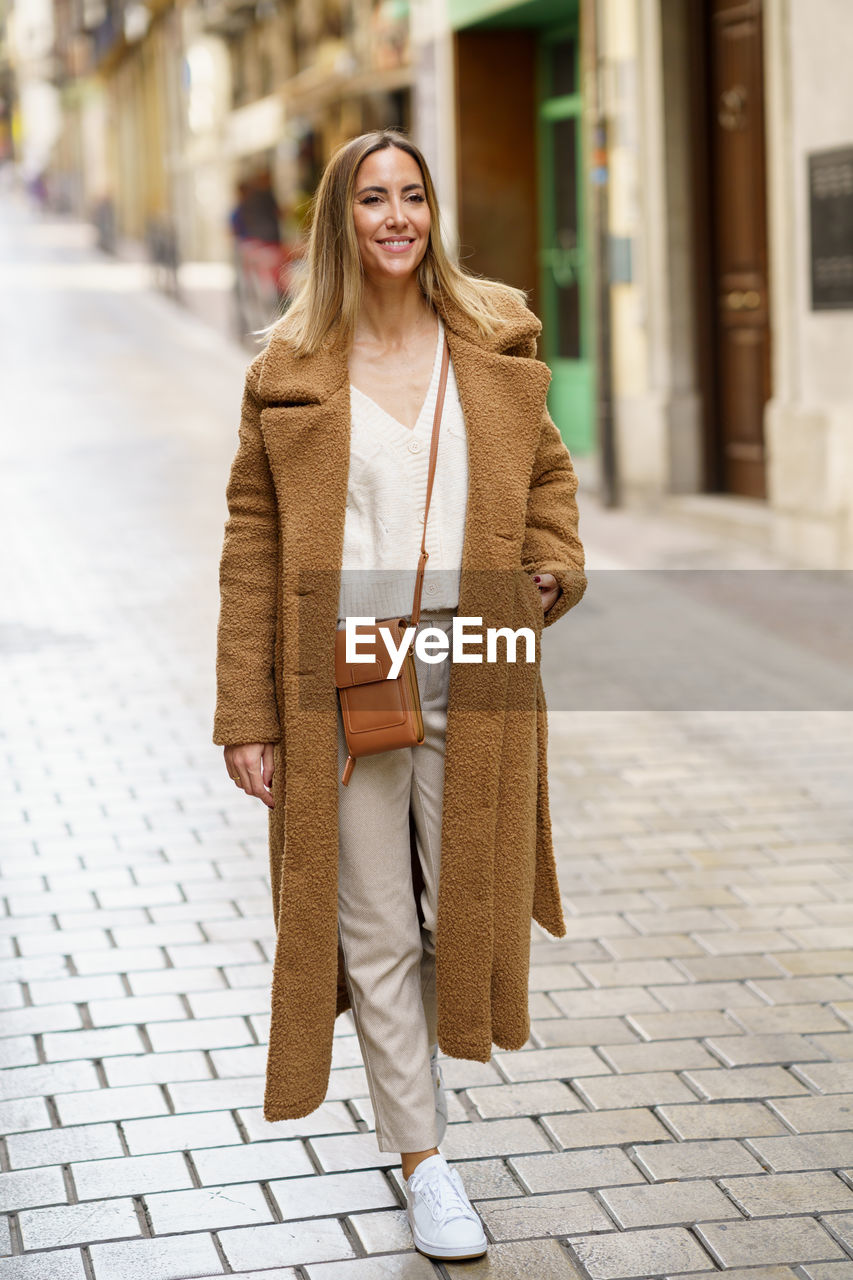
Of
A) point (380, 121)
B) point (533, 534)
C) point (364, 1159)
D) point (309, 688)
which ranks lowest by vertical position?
point (364, 1159)

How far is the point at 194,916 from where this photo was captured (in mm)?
5098

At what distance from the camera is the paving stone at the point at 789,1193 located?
3.43 m

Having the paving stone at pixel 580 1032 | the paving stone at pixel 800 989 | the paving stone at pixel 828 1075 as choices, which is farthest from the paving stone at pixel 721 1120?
the paving stone at pixel 800 989

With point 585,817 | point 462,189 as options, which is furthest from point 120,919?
point 462,189

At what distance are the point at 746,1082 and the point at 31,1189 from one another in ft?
4.87

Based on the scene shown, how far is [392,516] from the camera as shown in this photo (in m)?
3.21

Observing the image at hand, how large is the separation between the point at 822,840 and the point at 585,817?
2.47 ft

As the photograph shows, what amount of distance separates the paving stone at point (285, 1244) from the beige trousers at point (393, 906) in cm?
18

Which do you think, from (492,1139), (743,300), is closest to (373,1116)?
(492,1139)

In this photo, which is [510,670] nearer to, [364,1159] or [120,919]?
[364,1159]

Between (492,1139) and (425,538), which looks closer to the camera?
(425,538)

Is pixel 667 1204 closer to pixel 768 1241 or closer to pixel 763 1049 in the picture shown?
pixel 768 1241

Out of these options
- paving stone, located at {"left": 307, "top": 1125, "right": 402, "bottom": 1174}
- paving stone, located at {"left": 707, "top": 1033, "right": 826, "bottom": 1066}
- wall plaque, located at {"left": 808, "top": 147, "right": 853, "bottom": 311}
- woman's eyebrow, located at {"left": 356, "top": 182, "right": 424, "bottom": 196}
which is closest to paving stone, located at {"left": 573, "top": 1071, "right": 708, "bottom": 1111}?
paving stone, located at {"left": 707, "top": 1033, "right": 826, "bottom": 1066}

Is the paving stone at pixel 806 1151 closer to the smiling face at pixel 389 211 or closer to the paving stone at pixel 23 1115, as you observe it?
the paving stone at pixel 23 1115
